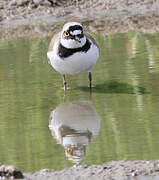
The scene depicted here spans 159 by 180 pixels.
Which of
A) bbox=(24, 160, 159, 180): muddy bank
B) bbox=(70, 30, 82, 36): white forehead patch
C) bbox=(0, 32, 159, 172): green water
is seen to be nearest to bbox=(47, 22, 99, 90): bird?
bbox=(70, 30, 82, 36): white forehead patch

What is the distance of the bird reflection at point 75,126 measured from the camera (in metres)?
6.90

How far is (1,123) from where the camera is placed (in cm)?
800

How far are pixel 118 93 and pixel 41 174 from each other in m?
3.13

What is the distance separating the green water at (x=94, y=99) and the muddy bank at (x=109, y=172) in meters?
0.25

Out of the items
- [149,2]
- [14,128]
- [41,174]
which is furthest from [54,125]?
[149,2]

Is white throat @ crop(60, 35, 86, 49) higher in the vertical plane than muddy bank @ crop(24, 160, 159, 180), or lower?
higher

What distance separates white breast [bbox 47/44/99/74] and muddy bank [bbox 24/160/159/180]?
3.28 meters

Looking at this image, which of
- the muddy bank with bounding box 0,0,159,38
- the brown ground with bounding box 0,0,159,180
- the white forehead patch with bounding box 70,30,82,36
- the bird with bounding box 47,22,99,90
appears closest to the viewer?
the white forehead patch with bounding box 70,30,82,36

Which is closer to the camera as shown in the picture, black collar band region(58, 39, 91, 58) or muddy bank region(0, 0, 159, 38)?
black collar band region(58, 39, 91, 58)

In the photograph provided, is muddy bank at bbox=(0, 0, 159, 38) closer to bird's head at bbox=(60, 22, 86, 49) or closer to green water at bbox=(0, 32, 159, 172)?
green water at bbox=(0, 32, 159, 172)

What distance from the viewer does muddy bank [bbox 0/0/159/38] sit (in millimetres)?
13789

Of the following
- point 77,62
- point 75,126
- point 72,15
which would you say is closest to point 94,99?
point 77,62

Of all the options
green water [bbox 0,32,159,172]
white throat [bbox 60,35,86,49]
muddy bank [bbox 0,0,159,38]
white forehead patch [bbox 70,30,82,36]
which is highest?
white forehead patch [bbox 70,30,82,36]

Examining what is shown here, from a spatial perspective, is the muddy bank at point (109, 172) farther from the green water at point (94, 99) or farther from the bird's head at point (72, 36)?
the bird's head at point (72, 36)
